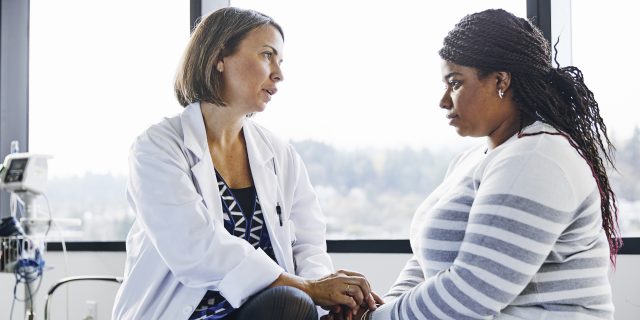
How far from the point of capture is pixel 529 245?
1.15 metres

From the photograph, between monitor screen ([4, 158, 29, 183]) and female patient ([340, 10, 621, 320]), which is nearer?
female patient ([340, 10, 621, 320])

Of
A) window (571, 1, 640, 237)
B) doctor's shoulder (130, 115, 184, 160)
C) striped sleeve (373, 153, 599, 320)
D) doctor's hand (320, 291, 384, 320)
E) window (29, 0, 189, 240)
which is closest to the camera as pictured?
striped sleeve (373, 153, 599, 320)

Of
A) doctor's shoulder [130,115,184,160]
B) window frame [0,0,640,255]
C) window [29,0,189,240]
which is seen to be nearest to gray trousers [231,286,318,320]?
doctor's shoulder [130,115,184,160]

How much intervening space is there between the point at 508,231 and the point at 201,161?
0.92 m

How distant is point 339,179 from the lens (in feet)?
9.34

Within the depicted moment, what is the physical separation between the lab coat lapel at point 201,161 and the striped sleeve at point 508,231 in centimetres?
74

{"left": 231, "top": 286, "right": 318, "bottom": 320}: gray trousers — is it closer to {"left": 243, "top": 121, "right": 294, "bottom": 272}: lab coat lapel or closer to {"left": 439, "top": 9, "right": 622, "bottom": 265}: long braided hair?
{"left": 243, "top": 121, "right": 294, "bottom": 272}: lab coat lapel

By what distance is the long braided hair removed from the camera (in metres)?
1.32

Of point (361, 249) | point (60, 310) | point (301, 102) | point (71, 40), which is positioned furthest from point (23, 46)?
point (361, 249)

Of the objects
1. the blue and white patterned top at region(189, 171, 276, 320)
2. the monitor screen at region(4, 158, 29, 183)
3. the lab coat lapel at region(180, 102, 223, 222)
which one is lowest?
the monitor screen at region(4, 158, 29, 183)

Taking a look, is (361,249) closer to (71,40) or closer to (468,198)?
(468,198)

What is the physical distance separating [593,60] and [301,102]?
1.23 meters

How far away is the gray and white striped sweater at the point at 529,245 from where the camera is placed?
3.79ft

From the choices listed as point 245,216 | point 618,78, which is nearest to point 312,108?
point 245,216
